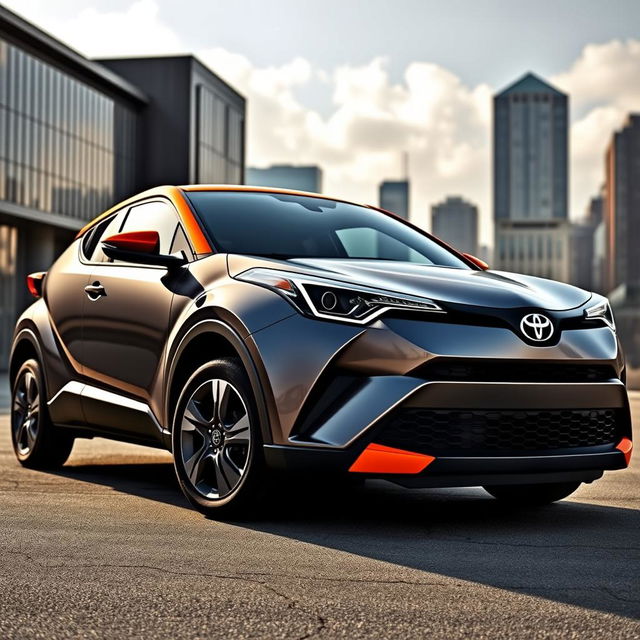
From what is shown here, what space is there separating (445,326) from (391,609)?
5.13ft

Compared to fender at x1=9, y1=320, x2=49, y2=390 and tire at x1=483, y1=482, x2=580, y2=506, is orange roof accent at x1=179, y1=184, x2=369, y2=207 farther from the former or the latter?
tire at x1=483, y1=482, x2=580, y2=506

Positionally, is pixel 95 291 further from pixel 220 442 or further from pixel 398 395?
pixel 398 395

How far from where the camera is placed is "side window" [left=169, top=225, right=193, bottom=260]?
581 cm

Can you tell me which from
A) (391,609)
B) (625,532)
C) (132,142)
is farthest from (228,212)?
(132,142)

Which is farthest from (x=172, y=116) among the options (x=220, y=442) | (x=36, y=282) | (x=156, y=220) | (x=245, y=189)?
(x=220, y=442)

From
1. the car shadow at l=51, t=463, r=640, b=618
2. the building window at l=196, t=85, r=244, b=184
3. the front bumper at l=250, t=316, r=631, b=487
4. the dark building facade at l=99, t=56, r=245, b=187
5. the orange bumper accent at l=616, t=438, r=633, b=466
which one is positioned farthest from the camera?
the building window at l=196, t=85, r=244, b=184

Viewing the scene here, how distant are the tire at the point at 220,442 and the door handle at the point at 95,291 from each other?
4.00ft

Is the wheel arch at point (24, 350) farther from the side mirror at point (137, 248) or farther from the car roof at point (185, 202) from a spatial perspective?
the side mirror at point (137, 248)

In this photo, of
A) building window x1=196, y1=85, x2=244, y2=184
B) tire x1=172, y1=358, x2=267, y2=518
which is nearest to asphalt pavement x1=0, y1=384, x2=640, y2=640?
tire x1=172, y1=358, x2=267, y2=518

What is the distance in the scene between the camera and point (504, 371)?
4852 mm

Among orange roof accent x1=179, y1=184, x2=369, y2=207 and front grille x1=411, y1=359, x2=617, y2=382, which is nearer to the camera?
front grille x1=411, y1=359, x2=617, y2=382

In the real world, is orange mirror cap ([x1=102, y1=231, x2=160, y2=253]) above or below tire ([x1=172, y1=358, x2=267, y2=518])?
above

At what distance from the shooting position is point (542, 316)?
5.02 metres

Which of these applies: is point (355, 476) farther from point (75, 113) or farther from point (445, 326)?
point (75, 113)
